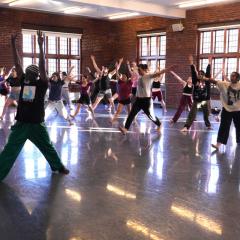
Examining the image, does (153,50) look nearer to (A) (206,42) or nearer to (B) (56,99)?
(A) (206,42)

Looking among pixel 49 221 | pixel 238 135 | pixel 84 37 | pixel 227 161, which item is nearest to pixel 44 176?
pixel 49 221

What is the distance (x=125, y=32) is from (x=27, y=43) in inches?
165

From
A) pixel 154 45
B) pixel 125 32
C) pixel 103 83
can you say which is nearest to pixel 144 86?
pixel 103 83

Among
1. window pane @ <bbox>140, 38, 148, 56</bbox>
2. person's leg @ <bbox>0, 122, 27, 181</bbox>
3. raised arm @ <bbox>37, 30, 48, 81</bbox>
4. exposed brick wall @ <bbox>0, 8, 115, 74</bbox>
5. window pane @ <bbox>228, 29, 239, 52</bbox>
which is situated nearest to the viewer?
raised arm @ <bbox>37, 30, 48, 81</bbox>

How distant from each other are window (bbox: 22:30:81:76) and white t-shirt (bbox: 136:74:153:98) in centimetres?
882

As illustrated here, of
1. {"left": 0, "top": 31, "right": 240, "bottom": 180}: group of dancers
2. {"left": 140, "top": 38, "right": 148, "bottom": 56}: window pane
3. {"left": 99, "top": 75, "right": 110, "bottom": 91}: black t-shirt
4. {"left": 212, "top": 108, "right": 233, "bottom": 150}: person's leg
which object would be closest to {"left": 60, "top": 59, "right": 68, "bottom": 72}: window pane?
{"left": 140, "top": 38, "right": 148, "bottom": 56}: window pane

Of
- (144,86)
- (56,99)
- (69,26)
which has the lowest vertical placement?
(56,99)

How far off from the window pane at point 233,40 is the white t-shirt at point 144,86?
659 centimetres

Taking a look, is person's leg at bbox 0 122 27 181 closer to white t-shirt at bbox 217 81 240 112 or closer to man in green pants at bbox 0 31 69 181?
man in green pants at bbox 0 31 69 181

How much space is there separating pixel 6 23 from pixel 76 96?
4.01m

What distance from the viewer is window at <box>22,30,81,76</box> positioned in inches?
637

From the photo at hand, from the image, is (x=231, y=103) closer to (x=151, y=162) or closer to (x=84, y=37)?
(x=151, y=162)

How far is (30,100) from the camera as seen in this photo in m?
4.61

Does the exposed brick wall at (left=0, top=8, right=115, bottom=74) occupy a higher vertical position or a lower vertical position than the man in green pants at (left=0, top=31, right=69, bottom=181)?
higher
